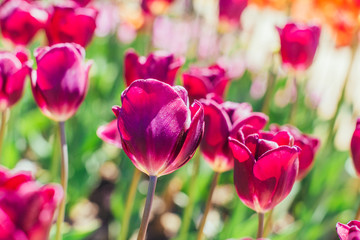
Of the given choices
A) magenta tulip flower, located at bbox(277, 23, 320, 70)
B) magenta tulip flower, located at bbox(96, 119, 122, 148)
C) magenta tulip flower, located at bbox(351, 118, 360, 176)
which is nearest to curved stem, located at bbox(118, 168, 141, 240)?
magenta tulip flower, located at bbox(96, 119, 122, 148)

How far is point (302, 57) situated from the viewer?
1214 millimetres

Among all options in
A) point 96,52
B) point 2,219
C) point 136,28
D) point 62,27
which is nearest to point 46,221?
point 2,219

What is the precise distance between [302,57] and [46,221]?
932mm

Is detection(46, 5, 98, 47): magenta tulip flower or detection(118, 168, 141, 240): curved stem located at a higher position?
detection(46, 5, 98, 47): magenta tulip flower

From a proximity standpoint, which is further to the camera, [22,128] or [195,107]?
[22,128]

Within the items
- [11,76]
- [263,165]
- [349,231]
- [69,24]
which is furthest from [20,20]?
[349,231]

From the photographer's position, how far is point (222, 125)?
74 centimetres

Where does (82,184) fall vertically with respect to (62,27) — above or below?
below

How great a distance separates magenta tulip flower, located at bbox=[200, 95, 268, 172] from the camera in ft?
2.41

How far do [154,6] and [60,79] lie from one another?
124 centimetres

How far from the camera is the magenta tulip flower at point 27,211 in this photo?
394 millimetres

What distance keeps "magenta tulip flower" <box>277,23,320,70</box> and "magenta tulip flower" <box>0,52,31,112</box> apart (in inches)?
24.4

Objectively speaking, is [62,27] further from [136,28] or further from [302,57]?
[136,28]

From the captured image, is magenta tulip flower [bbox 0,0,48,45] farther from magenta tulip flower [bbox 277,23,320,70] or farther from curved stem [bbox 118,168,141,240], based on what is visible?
magenta tulip flower [bbox 277,23,320,70]
